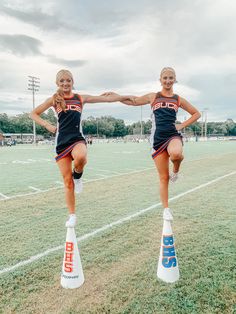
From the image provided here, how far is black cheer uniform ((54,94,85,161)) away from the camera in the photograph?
3.68m

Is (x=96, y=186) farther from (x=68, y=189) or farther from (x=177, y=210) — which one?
(x=68, y=189)

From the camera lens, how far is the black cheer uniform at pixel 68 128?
368 cm

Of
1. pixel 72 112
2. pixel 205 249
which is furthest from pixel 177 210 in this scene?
pixel 72 112

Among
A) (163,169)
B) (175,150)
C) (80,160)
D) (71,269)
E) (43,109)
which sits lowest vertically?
(71,269)

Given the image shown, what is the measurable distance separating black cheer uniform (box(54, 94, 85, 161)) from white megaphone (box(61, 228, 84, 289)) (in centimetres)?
108

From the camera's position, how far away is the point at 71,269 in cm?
330

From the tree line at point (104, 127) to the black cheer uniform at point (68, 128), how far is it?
252 ft

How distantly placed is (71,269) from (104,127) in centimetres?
11729

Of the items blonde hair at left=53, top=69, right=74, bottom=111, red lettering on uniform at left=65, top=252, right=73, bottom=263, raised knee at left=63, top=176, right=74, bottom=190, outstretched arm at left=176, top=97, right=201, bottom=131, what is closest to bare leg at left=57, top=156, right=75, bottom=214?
raised knee at left=63, top=176, right=74, bottom=190

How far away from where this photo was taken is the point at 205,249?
164 inches

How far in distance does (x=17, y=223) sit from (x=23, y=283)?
2315 mm

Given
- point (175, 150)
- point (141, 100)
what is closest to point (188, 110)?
point (141, 100)

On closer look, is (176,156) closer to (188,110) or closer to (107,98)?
(188,110)

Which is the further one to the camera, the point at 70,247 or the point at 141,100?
the point at 141,100
